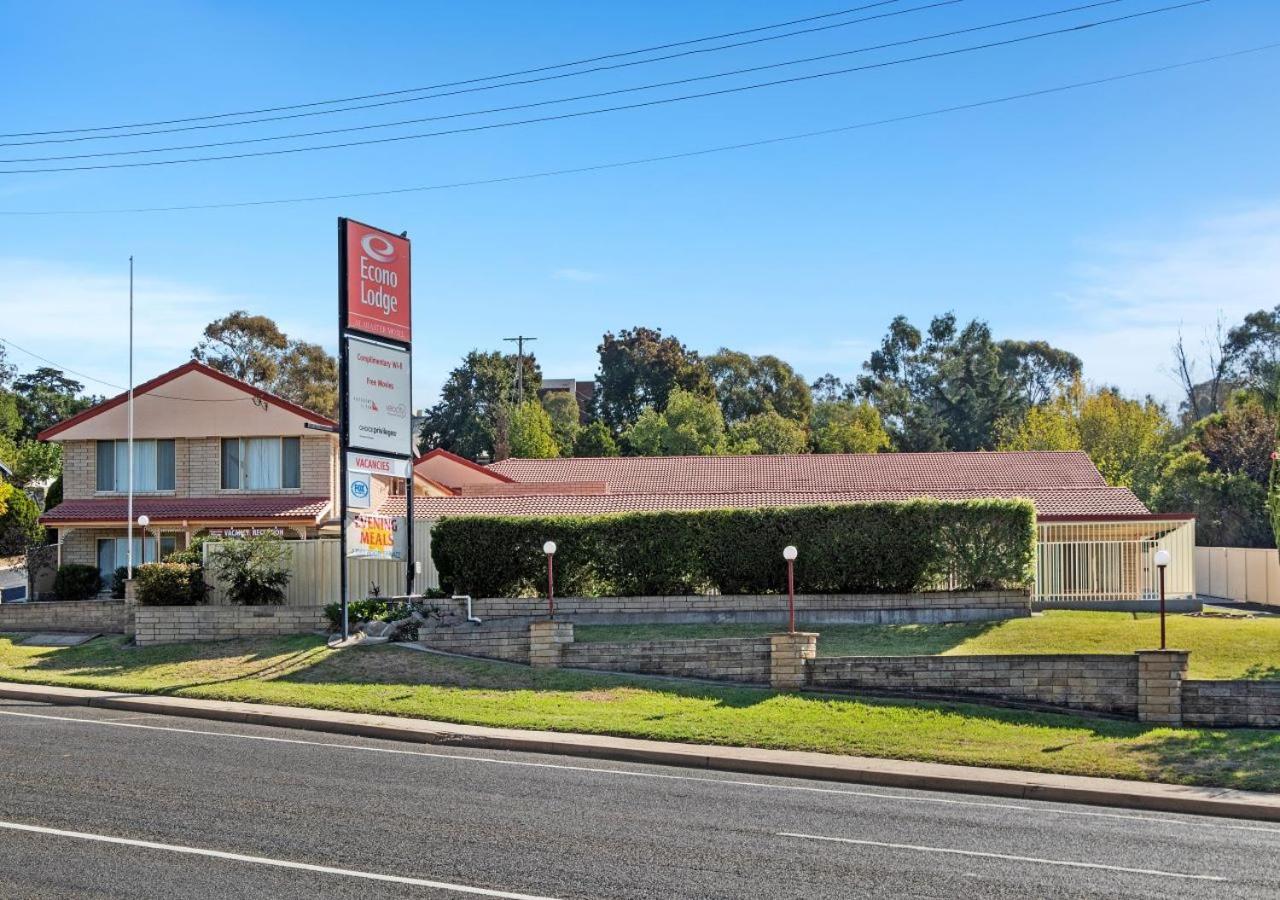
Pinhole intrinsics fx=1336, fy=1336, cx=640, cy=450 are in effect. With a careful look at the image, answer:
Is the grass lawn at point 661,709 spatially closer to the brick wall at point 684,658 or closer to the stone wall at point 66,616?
the brick wall at point 684,658

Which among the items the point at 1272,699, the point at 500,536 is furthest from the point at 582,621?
the point at 1272,699

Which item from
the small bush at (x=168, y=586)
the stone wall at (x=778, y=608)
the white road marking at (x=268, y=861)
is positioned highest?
the small bush at (x=168, y=586)

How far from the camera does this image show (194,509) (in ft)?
128

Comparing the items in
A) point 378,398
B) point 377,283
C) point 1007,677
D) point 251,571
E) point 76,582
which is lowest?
point 1007,677

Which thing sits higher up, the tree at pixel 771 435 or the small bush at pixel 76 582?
the tree at pixel 771 435

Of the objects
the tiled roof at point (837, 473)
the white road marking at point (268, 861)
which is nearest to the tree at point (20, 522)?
the tiled roof at point (837, 473)

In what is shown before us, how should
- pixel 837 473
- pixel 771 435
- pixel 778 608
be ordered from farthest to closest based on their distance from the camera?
pixel 771 435, pixel 837 473, pixel 778 608

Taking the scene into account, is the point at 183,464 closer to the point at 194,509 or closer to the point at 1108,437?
the point at 194,509

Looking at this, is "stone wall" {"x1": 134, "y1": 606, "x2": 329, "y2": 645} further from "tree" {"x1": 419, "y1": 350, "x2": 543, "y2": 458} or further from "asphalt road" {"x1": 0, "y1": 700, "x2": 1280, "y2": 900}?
"tree" {"x1": 419, "y1": 350, "x2": 543, "y2": 458}

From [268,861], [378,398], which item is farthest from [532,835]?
[378,398]

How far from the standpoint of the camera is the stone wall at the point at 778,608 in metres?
27.5

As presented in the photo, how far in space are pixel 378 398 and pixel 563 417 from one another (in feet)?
207

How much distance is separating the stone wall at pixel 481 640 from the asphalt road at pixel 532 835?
675cm

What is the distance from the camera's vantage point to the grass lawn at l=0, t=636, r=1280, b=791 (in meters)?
17.8
